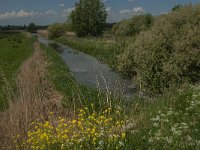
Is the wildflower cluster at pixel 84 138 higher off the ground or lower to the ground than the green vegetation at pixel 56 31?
higher

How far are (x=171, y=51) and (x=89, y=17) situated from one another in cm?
5615

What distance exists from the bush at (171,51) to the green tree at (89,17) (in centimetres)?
5456

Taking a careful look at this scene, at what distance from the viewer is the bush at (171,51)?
49.5 ft

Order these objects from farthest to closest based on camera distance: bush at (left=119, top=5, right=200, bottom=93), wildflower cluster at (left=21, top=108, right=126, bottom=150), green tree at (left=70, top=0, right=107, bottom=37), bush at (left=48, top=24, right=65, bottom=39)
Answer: bush at (left=48, top=24, right=65, bottom=39)
green tree at (left=70, top=0, right=107, bottom=37)
bush at (left=119, top=5, right=200, bottom=93)
wildflower cluster at (left=21, top=108, right=126, bottom=150)

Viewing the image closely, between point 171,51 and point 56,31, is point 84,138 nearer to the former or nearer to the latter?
point 171,51

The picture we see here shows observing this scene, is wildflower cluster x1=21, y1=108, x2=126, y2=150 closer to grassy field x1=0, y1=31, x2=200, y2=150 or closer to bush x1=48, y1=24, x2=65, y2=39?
grassy field x1=0, y1=31, x2=200, y2=150

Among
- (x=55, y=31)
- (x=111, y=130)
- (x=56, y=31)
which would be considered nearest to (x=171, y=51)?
(x=111, y=130)

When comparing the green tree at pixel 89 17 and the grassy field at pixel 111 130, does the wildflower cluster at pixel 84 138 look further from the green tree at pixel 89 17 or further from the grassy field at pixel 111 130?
the green tree at pixel 89 17

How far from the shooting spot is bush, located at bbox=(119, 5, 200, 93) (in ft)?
49.5

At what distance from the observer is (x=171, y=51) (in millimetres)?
16219

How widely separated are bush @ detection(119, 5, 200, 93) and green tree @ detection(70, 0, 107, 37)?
54561mm

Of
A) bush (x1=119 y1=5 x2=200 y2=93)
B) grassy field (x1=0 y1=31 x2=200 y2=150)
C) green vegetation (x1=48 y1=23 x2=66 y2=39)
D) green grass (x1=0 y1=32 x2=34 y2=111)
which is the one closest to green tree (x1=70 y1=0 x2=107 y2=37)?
green grass (x1=0 y1=32 x2=34 y2=111)

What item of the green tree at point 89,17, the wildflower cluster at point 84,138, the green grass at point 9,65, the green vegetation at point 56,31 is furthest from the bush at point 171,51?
the green vegetation at point 56,31

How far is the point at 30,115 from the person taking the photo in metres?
9.73
